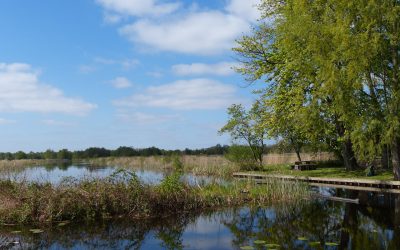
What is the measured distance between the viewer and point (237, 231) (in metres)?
14.4

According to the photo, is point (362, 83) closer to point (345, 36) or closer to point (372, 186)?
point (345, 36)

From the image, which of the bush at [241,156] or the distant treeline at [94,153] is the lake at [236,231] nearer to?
the bush at [241,156]

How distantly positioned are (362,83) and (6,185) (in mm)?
18271

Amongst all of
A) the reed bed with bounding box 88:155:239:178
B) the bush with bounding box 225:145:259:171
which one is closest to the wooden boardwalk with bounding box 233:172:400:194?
the reed bed with bounding box 88:155:239:178

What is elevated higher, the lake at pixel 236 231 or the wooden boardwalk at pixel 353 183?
the wooden boardwalk at pixel 353 183

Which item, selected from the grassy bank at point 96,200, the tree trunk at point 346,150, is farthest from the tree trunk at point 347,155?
the grassy bank at point 96,200

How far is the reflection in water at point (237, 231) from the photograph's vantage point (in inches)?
487

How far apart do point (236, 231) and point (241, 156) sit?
26.6 metres

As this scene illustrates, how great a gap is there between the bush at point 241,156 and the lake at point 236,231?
67.2 feet

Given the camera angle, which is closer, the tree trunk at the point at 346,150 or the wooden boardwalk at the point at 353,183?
the wooden boardwalk at the point at 353,183

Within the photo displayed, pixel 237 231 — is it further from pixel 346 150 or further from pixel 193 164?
pixel 193 164

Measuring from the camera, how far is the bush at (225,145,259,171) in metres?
38.8

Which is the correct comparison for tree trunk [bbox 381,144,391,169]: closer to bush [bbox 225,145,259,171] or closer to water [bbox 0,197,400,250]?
bush [bbox 225,145,259,171]

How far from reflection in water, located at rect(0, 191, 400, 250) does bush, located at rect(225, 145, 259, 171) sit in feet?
68.0
